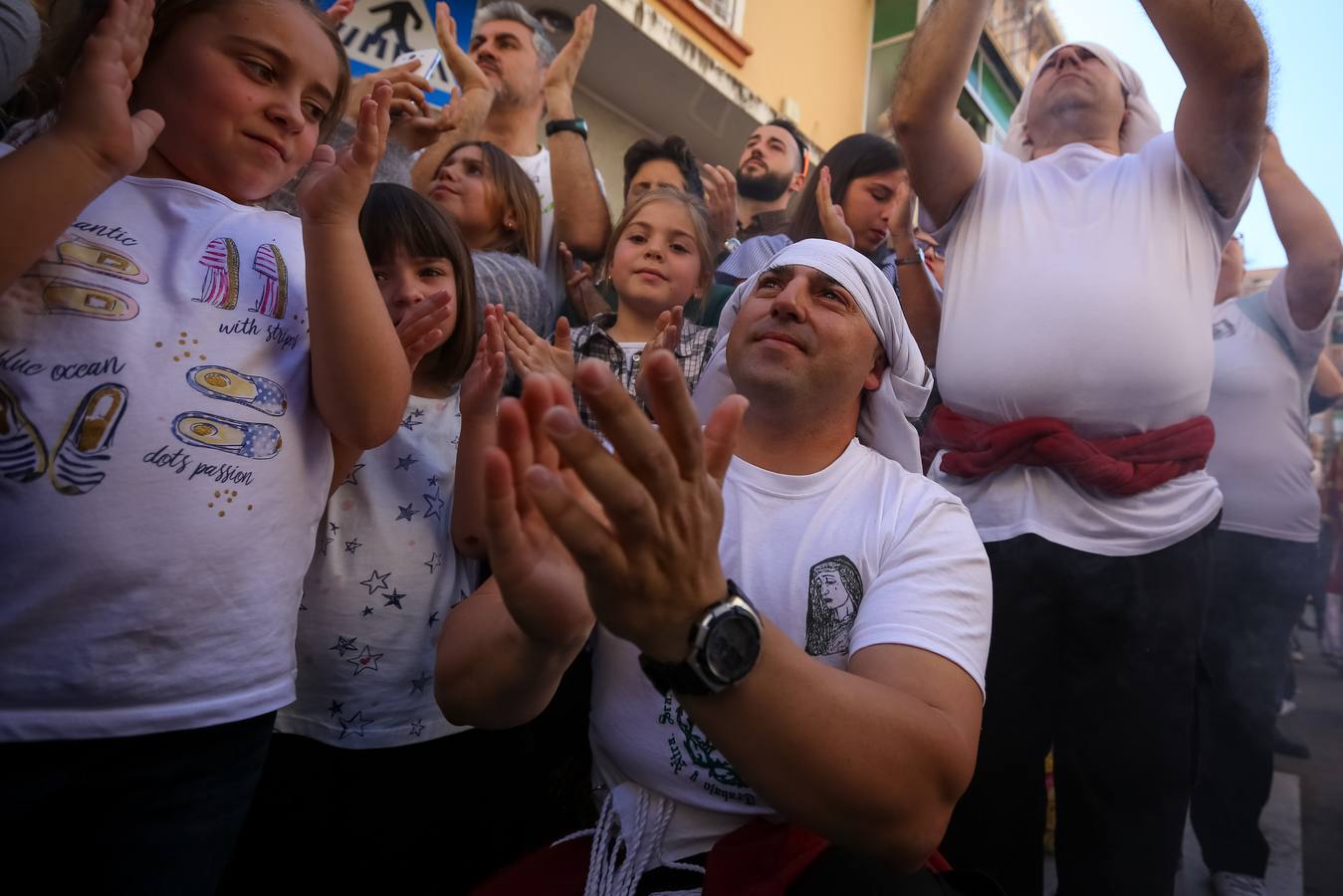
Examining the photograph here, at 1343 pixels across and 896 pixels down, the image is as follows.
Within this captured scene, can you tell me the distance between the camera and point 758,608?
3.89 ft

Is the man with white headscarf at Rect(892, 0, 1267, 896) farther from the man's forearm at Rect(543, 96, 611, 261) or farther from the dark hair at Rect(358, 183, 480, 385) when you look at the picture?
the man's forearm at Rect(543, 96, 611, 261)

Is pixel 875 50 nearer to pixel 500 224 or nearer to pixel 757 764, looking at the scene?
pixel 500 224

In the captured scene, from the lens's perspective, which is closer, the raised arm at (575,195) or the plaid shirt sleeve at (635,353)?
the plaid shirt sleeve at (635,353)

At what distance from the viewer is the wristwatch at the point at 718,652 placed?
0.85 m

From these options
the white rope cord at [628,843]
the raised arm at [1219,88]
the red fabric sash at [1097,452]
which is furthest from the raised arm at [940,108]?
the white rope cord at [628,843]

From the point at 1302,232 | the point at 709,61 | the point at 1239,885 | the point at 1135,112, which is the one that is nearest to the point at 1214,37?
the point at 1135,112

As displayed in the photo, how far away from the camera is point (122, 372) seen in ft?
3.68

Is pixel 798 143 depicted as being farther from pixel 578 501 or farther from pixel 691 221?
pixel 578 501

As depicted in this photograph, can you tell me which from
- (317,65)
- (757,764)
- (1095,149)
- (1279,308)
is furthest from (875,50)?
(757,764)

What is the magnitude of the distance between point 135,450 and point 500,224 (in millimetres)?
1750

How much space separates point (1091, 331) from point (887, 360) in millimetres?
528

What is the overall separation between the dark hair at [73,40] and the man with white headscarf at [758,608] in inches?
41.0

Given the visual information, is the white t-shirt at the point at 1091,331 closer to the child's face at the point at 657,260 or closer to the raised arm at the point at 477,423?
the child's face at the point at 657,260

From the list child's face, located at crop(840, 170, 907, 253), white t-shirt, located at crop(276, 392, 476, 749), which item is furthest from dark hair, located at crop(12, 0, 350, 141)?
child's face, located at crop(840, 170, 907, 253)
